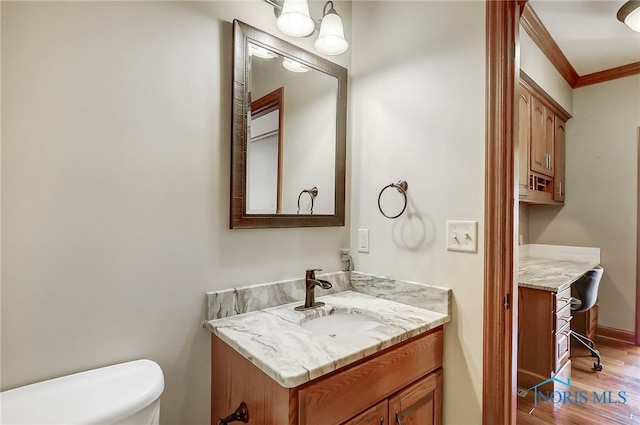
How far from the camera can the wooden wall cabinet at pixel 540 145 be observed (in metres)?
2.33

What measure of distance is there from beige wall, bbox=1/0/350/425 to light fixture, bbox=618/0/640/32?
2300 millimetres

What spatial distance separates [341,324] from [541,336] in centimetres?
170

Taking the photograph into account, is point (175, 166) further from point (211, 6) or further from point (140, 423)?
point (140, 423)

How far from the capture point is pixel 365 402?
0.97 metres

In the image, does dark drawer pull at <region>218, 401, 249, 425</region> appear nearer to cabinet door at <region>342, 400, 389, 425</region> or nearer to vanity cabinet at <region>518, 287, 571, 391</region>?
cabinet door at <region>342, 400, 389, 425</region>

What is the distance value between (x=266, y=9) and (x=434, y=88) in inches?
31.7

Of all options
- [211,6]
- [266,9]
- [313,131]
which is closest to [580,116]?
[313,131]

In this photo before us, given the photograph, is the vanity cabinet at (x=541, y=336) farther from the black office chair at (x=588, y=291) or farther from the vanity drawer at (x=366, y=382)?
the vanity drawer at (x=366, y=382)

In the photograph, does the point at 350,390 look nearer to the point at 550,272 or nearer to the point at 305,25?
the point at 305,25

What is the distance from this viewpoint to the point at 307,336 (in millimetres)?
1039

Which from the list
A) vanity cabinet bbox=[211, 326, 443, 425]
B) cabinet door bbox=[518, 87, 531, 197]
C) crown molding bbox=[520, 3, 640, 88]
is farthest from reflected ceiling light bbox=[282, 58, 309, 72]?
cabinet door bbox=[518, 87, 531, 197]

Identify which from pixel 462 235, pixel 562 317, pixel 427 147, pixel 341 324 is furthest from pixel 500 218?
pixel 562 317

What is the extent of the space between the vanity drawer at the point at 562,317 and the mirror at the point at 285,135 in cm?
177

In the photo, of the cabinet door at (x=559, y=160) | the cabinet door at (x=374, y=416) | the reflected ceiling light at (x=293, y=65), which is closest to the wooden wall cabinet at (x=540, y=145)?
the cabinet door at (x=559, y=160)
